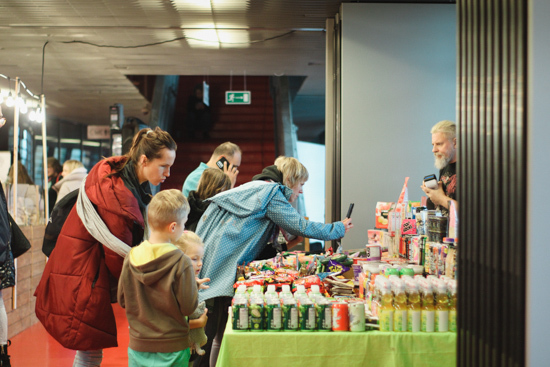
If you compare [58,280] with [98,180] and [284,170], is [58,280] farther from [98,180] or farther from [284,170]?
[284,170]

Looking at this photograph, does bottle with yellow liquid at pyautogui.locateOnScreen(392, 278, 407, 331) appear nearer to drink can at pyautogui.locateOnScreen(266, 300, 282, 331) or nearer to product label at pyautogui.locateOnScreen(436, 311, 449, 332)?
product label at pyautogui.locateOnScreen(436, 311, 449, 332)

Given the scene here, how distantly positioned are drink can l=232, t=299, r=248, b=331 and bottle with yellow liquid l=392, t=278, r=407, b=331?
25.7 inches

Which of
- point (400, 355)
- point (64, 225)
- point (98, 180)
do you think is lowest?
point (400, 355)

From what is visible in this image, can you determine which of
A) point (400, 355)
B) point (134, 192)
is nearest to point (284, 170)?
point (134, 192)

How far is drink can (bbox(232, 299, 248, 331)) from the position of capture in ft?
8.00

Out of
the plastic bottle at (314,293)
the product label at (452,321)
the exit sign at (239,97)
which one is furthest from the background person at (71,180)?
the product label at (452,321)

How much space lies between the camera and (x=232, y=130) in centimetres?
1273

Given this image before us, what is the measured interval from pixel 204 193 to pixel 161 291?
157 cm

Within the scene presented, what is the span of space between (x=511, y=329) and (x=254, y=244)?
206 cm

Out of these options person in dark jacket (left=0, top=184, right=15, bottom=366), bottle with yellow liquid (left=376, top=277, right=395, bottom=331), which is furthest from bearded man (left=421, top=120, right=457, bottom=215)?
person in dark jacket (left=0, top=184, right=15, bottom=366)

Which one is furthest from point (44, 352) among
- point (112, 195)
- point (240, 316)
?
point (240, 316)

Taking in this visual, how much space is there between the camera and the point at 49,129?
18016mm

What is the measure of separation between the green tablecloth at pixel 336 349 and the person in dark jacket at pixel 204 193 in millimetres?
1651

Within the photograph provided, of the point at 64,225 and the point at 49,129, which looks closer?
the point at 64,225
